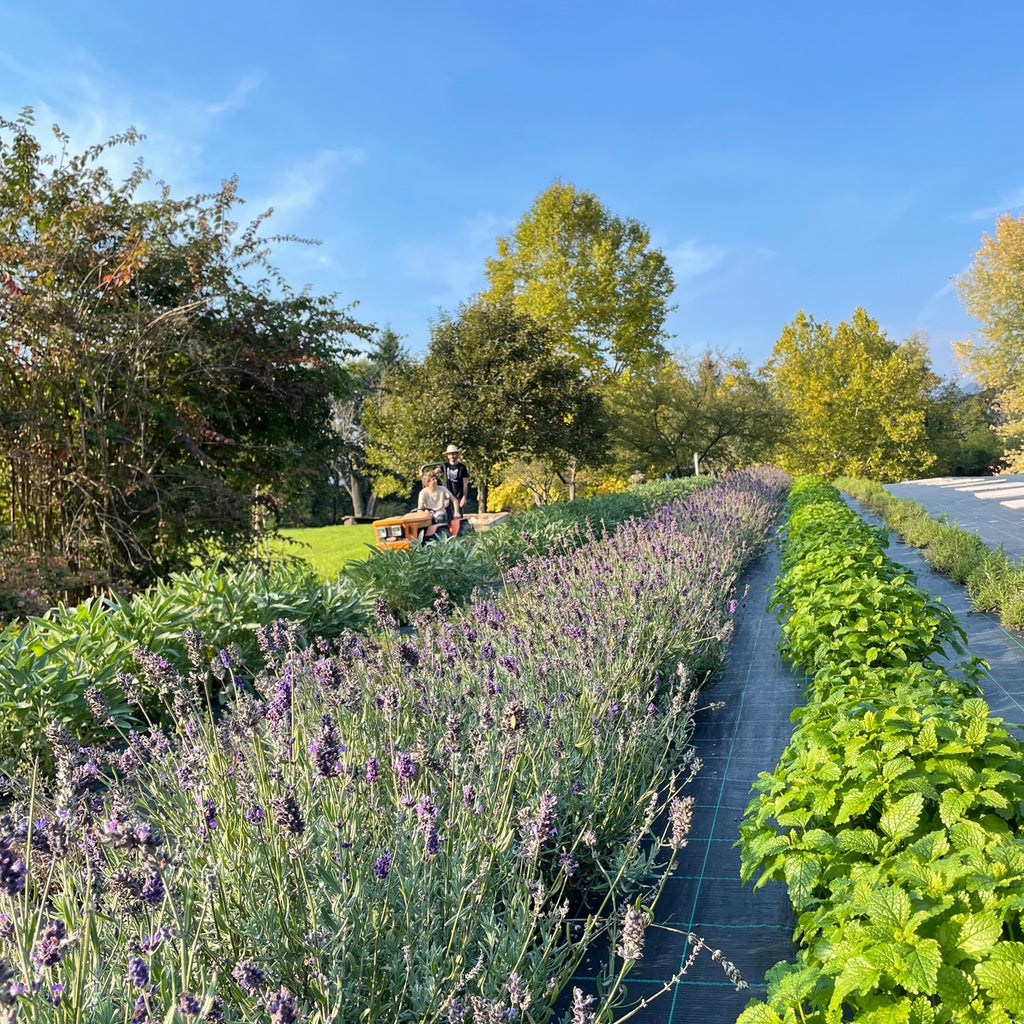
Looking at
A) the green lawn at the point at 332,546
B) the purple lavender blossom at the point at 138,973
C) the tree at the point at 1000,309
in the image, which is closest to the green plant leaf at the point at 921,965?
the purple lavender blossom at the point at 138,973

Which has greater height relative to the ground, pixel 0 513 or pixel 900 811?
pixel 0 513

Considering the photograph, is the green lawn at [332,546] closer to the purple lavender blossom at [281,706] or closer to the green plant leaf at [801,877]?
the purple lavender blossom at [281,706]

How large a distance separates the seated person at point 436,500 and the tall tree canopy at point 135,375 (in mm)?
1521

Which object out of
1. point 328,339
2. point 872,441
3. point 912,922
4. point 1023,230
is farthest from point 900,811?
point 872,441

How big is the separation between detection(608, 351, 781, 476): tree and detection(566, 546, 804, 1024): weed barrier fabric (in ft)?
73.8

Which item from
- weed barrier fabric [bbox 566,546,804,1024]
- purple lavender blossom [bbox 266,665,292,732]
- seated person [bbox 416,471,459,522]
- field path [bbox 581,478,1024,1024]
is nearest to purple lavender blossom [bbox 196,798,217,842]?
purple lavender blossom [bbox 266,665,292,732]

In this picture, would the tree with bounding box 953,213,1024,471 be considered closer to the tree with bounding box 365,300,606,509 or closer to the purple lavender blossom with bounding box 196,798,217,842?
the tree with bounding box 365,300,606,509

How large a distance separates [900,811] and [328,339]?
362 inches

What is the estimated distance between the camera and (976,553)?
22.0 feet

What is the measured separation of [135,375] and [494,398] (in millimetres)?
8996

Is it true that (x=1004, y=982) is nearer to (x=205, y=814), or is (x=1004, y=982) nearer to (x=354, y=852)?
(x=354, y=852)

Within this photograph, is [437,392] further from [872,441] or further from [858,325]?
[858,325]

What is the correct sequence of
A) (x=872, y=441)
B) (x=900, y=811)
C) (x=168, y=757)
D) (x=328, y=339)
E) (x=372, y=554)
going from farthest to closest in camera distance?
(x=872, y=441), (x=328, y=339), (x=372, y=554), (x=168, y=757), (x=900, y=811)

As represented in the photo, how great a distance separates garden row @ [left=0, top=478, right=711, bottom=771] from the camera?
3.50 meters
